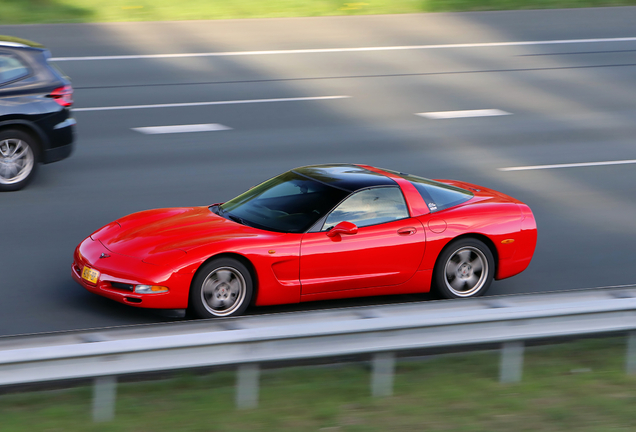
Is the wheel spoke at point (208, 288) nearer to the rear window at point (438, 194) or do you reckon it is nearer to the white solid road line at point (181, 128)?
the rear window at point (438, 194)

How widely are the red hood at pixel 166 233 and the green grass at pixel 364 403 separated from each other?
58.9 inches

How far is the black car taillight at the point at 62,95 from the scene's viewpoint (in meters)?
10.3

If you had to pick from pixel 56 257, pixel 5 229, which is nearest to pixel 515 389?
pixel 56 257

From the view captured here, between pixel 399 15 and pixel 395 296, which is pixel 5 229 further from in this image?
pixel 399 15

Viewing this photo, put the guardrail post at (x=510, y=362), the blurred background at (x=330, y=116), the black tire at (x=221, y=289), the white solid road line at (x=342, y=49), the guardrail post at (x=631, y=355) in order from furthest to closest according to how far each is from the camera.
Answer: the white solid road line at (x=342, y=49)
the blurred background at (x=330, y=116)
the black tire at (x=221, y=289)
the guardrail post at (x=631, y=355)
the guardrail post at (x=510, y=362)

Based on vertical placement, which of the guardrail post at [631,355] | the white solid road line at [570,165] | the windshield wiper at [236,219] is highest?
the white solid road line at [570,165]

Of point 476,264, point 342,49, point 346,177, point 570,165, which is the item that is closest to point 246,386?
point 346,177

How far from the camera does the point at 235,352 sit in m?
4.74

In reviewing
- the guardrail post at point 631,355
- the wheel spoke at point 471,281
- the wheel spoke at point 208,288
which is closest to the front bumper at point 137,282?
the wheel spoke at point 208,288

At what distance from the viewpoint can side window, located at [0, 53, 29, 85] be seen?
1002 cm

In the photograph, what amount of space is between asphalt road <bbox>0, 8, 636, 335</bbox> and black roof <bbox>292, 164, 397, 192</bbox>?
106 centimetres

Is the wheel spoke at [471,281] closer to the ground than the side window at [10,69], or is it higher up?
closer to the ground

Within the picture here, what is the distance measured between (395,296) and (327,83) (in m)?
9.44

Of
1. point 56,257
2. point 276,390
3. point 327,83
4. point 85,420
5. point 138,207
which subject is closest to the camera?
point 85,420
